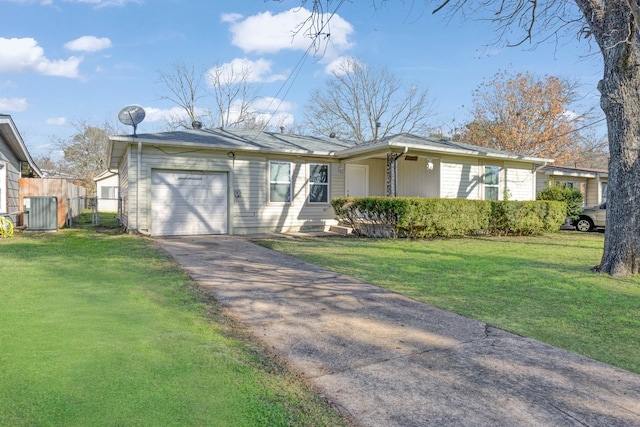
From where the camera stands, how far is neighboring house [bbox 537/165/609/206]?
21.6 meters

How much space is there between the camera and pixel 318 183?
13922 millimetres

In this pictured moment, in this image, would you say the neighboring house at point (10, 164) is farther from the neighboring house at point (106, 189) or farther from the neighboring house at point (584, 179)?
the neighboring house at point (584, 179)

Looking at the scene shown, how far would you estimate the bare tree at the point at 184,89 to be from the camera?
31906 mm

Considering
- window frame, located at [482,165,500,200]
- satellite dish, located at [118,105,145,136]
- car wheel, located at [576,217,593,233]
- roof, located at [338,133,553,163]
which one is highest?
satellite dish, located at [118,105,145,136]

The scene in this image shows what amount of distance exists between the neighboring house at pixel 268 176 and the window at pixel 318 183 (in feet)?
0.11

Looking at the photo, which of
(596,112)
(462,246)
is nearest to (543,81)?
(596,112)

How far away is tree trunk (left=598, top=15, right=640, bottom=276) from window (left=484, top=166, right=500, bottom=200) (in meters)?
8.71

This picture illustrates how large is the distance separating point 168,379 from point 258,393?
0.58 meters

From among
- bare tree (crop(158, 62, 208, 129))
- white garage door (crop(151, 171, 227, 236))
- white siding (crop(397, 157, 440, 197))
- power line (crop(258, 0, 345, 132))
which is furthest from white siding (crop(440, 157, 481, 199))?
bare tree (crop(158, 62, 208, 129))

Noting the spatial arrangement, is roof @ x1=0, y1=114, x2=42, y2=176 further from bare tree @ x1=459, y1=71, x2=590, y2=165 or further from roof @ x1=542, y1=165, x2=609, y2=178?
bare tree @ x1=459, y1=71, x2=590, y2=165

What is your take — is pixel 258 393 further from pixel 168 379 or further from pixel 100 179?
pixel 100 179

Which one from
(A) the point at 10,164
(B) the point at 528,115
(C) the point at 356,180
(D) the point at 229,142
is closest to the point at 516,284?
(D) the point at 229,142

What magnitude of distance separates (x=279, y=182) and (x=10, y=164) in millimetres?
8356

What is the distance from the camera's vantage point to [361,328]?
3.76m
